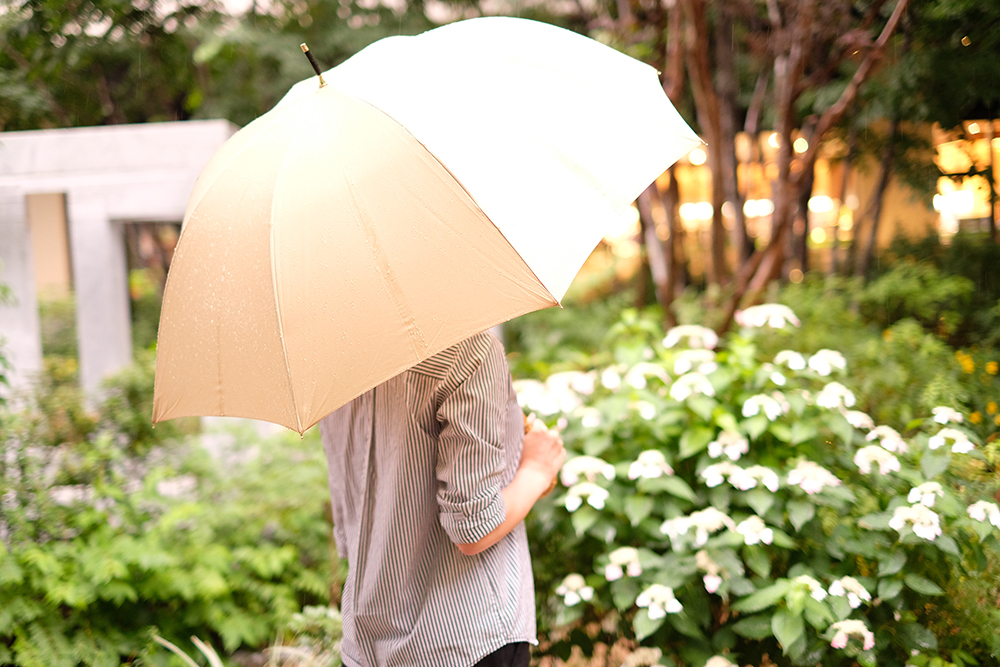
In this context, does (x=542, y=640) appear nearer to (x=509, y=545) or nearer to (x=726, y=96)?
(x=509, y=545)

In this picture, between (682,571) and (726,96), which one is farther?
(726,96)

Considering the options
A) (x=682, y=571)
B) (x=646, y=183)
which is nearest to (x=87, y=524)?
(x=682, y=571)

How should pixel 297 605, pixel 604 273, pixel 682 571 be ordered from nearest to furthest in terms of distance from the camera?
pixel 682 571 → pixel 297 605 → pixel 604 273

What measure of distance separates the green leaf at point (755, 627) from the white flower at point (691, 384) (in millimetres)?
659

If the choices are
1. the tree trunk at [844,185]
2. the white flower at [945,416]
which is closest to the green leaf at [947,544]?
the white flower at [945,416]

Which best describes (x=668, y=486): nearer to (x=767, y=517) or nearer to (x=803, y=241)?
(x=767, y=517)

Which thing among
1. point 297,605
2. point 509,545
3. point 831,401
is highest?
point 509,545

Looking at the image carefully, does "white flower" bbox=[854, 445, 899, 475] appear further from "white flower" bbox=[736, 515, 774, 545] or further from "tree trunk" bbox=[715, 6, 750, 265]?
"tree trunk" bbox=[715, 6, 750, 265]

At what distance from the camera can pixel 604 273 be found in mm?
8781

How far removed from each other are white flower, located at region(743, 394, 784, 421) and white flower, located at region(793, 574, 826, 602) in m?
0.46

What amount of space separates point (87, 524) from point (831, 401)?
2.73 m

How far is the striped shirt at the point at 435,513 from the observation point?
3.89 ft

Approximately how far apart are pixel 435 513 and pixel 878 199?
3.51 meters

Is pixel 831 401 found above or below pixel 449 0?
below
